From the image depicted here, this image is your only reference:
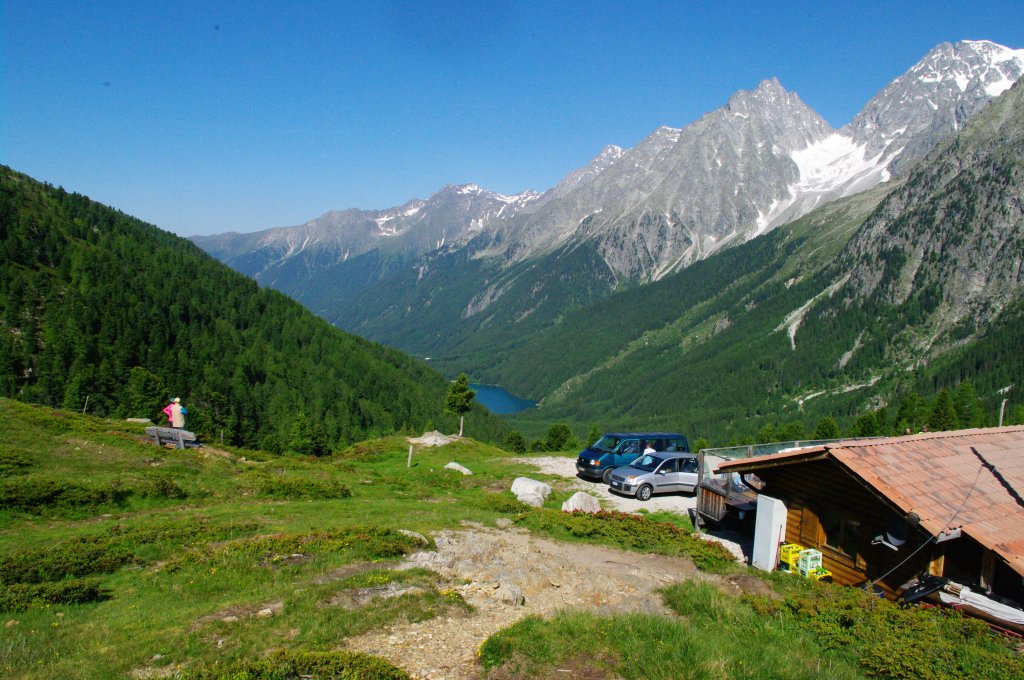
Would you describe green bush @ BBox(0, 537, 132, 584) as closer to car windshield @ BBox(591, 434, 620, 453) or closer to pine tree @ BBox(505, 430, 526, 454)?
car windshield @ BBox(591, 434, 620, 453)

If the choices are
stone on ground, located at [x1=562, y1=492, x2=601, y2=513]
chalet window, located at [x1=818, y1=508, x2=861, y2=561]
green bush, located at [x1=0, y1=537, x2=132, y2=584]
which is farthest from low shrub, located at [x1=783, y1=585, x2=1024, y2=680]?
green bush, located at [x1=0, y1=537, x2=132, y2=584]

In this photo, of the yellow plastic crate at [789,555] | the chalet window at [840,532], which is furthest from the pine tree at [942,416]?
the yellow plastic crate at [789,555]

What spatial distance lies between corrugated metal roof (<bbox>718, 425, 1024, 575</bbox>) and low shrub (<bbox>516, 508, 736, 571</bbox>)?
3.50 meters

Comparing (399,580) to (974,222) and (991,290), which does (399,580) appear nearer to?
(991,290)

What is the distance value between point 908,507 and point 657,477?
15.4 m

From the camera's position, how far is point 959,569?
15.7m

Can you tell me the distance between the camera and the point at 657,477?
99.2 ft

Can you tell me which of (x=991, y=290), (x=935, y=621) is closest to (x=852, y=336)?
(x=991, y=290)

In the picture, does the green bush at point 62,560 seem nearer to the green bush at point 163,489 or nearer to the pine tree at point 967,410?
the green bush at point 163,489

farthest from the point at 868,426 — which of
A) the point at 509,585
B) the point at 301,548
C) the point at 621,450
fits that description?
the point at 301,548

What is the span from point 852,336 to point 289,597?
207 meters

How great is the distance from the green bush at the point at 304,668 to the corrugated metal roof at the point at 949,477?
47.8 ft

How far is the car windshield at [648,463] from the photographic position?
100 feet

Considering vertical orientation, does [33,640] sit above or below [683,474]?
below
